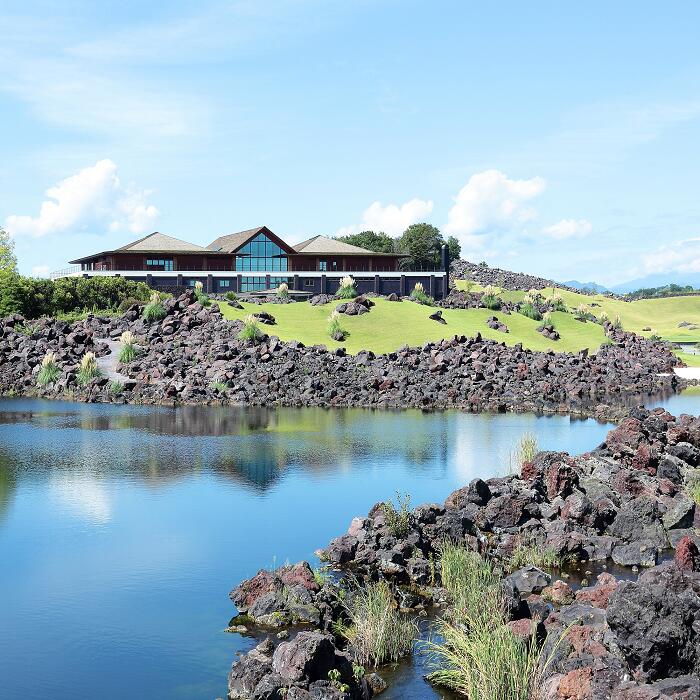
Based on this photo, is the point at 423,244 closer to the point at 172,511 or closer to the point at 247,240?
the point at 247,240

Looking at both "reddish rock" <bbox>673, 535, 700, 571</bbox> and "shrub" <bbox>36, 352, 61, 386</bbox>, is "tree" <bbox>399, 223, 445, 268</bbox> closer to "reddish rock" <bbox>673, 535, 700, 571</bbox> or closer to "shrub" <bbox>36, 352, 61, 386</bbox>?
"shrub" <bbox>36, 352, 61, 386</bbox>

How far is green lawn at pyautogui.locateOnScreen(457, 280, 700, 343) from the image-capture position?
129 m

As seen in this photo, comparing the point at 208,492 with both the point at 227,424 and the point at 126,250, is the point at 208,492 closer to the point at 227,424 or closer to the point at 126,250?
the point at 227,424

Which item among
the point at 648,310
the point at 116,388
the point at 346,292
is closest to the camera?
the point at 116,388

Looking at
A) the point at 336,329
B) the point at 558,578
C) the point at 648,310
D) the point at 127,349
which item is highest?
the point at 648,310

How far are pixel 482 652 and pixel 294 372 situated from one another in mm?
46930

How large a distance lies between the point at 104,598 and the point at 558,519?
12.8 meters

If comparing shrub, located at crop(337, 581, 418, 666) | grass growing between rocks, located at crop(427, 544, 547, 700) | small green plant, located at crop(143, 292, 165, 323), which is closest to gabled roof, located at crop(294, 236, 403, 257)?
small green plant, located at crop(143, 292, 165, 323)

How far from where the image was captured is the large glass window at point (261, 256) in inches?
4242

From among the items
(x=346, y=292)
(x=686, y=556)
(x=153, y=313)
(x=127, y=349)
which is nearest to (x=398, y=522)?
(x=686, y=556)

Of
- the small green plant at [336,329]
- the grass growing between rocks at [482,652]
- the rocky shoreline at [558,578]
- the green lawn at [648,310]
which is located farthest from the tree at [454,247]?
the grass growing between rocks at [482,652]

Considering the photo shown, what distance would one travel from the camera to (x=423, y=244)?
14138 centimetres

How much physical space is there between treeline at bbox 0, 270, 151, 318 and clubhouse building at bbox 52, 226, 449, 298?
1624 cm

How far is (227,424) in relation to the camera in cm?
4606
